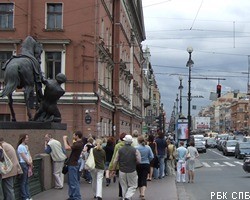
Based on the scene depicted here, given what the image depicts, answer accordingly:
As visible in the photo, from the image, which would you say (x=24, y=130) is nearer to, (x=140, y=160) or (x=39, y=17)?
(x=140, y=160)

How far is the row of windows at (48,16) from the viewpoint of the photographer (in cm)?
3797

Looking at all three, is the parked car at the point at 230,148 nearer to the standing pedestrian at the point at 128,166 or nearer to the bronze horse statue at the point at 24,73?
the bronze horse statue at the point at 24,73

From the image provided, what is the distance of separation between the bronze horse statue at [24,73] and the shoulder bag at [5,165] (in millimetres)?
5351

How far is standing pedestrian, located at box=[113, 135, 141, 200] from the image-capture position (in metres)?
12.8

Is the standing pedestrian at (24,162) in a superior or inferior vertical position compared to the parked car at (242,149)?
superior

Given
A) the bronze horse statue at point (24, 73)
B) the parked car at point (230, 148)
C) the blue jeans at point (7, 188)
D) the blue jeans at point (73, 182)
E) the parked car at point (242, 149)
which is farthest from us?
the parked car at point (230, 148)

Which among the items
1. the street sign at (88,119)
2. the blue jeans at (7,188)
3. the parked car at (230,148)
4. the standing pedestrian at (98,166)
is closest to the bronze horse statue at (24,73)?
the standing pedestrian at (98,166)

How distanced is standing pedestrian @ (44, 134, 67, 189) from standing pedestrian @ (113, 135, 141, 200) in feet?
10.6

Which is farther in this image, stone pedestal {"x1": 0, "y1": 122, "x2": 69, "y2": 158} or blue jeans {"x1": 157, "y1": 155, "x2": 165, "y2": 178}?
blue jeans {"x1": 157, "y1": 155, "x2": 165, "y2": 178}

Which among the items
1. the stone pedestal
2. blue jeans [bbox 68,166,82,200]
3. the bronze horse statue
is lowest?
blue jeans [bbox 68,166,82,200]

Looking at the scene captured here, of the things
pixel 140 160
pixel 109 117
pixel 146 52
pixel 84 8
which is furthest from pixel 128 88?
pixel 146 52

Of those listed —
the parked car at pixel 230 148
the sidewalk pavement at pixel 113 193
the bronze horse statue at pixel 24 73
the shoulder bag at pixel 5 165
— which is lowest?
the parked car at pixel 230 148

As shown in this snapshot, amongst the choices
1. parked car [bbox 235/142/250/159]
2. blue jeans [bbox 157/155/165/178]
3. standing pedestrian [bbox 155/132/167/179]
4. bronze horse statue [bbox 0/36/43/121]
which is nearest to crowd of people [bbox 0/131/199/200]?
bronze horse statue [bbox 0/36/43/121]

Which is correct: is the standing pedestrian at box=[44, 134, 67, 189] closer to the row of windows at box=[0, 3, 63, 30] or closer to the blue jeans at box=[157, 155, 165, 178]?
the blue jeans at box=[157, 155, 165, 178]
